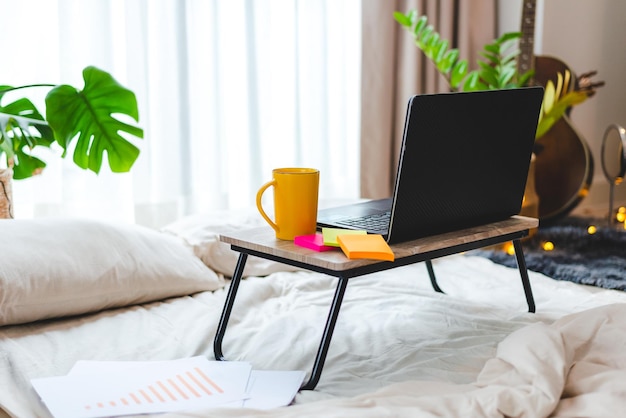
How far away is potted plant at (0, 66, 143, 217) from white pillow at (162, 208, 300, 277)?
231mm

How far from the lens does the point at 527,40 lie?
308cm

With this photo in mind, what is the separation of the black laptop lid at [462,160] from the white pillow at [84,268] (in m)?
0.64

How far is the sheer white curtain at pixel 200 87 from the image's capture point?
252cm

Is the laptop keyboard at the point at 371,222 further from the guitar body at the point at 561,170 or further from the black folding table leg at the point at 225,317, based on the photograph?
the guitar body at the point at 561,170

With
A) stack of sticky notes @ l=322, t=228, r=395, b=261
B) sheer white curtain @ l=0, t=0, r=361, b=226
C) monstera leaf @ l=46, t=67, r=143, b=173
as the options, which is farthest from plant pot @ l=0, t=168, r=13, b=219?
stack of sticky notes @ l=322, t=228, r=395, b=261

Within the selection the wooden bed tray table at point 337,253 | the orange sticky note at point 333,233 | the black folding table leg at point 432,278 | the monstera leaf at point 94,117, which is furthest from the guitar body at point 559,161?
the orange sticky note at point 333,233

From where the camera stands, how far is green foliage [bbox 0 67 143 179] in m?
1.96

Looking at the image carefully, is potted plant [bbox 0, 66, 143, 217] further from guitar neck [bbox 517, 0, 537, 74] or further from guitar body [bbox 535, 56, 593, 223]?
guitar body [bbox 535, 56, 593, 223]

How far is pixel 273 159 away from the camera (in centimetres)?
306

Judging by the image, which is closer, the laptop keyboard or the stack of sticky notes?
the stack of sticky notes

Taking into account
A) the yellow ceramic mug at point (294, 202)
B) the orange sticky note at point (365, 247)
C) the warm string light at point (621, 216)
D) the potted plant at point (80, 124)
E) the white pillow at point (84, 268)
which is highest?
the potted plant at point (80, 124)

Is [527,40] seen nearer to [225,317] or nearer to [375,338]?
[375,338]

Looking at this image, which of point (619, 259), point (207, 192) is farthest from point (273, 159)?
point (619, 259)

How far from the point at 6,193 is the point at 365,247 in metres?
1.02
